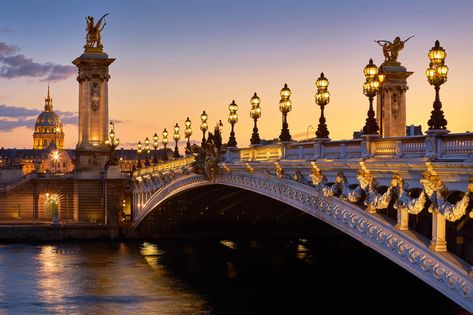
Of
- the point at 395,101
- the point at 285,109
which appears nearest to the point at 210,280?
the point at 285,109

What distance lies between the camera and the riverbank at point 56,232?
266 feet

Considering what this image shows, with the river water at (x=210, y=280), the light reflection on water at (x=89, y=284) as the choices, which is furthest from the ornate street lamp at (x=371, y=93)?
the light reflection on water at (x=89, y=284)

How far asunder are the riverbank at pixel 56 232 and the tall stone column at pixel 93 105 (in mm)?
14246

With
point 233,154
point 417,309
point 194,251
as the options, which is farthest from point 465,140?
point 194,251

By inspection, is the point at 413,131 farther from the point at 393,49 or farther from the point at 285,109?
the point at 285,109

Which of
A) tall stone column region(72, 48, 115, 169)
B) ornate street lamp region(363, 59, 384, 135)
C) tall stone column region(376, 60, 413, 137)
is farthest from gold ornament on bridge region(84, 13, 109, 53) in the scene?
ornate street lamp region(363, 59, 384, 135)

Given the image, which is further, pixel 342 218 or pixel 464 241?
pixel 342 218

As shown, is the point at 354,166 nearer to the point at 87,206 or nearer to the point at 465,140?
the point at 465,140

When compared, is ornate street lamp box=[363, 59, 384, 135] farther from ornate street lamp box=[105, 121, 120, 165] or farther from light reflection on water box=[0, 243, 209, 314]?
ornate street lamp box=[105, 121, 120, 165]

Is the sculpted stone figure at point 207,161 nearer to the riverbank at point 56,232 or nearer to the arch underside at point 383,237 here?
the arch underside at point 383,237

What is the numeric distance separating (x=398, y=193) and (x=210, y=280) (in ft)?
97.8

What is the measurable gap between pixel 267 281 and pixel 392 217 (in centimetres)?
2466

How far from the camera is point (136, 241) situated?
82000 mm

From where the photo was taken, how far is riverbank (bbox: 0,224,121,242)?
81062 millimetres
